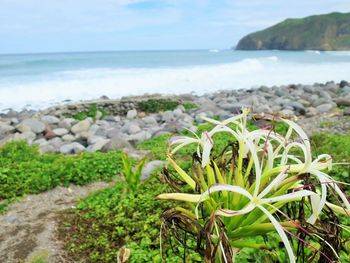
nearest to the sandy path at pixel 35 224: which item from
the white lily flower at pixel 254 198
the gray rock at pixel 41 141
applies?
the white lily flower at pixel 254 198

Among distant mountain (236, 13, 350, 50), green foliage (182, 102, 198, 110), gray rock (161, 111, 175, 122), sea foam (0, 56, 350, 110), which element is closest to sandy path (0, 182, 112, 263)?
gray rock (161, 111, 175, 122)

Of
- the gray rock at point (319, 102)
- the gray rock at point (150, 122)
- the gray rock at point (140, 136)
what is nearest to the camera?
the gray rock at point (140, 136)

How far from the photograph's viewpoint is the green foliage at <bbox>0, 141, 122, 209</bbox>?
5.92m

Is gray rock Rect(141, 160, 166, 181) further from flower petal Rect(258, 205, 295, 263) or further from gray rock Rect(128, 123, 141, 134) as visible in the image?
flower petal Rect(258, 205, 295, 263)

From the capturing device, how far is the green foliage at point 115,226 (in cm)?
388

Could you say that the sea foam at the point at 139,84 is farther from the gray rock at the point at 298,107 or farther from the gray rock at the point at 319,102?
the gray rock at the point at 298,107

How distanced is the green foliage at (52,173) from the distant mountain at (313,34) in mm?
97676

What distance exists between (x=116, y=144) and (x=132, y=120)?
339 cm

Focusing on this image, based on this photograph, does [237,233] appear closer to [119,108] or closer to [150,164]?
[150,164]

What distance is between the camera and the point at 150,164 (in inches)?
248

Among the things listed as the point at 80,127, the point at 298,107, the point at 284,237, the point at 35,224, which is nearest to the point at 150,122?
the point at 80,127

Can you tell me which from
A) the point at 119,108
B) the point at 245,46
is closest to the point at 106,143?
the point at 119,108

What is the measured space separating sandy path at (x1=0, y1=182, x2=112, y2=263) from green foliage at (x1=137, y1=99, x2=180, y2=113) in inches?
339

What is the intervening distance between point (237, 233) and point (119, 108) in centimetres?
1293
